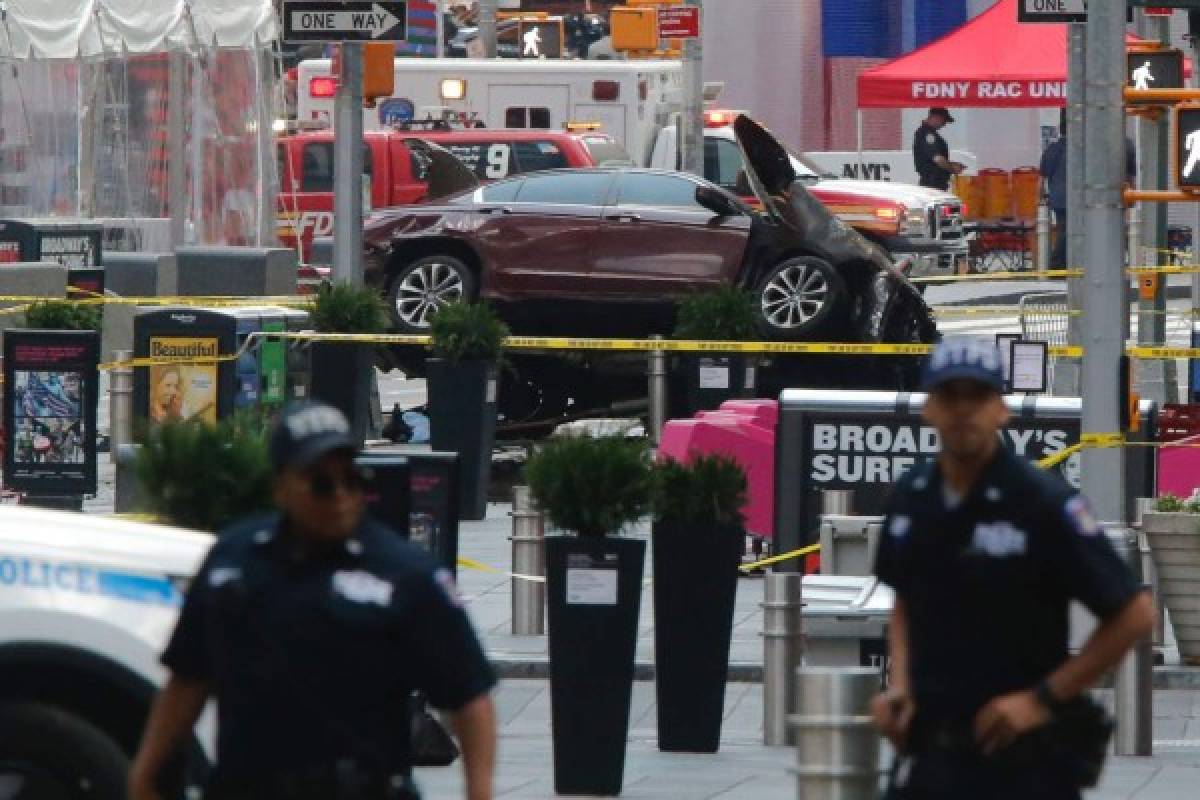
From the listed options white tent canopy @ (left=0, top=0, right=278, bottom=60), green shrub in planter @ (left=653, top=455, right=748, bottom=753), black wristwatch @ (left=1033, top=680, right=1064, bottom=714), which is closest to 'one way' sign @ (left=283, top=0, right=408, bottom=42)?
green shrub in planter @ (left=653, top=455, right=748, bottom=753)

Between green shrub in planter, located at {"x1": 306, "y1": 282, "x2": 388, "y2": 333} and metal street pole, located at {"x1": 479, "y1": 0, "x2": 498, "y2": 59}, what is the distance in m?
32.5

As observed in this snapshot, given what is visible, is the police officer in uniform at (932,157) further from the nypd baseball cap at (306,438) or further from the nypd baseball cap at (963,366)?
the nypd baseball cap at (306,438)

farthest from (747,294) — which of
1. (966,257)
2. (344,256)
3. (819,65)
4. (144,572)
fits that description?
(819,65)

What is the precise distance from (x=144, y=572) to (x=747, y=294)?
13.9 meters

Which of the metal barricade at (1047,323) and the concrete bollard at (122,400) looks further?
the metal barricade at (1047,323)

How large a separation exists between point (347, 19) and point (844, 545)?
287 inches

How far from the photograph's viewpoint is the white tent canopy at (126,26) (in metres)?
27.8

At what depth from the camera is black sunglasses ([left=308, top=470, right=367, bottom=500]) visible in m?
5.27

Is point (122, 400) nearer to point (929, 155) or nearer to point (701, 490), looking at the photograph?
point (701, 490)

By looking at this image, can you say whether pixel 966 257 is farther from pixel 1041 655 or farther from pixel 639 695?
pixel 1041 655

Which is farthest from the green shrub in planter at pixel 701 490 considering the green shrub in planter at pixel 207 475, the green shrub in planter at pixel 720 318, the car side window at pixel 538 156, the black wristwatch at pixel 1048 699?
the car side window at pixel 538 156

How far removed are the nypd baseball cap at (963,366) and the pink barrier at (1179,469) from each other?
9.70 m

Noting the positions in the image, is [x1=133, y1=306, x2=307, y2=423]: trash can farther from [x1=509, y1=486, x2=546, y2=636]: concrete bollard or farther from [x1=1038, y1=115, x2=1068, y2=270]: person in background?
[x1=1038, y1=115, x2=1068, y2=270]: person in background

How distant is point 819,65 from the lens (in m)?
49.3
